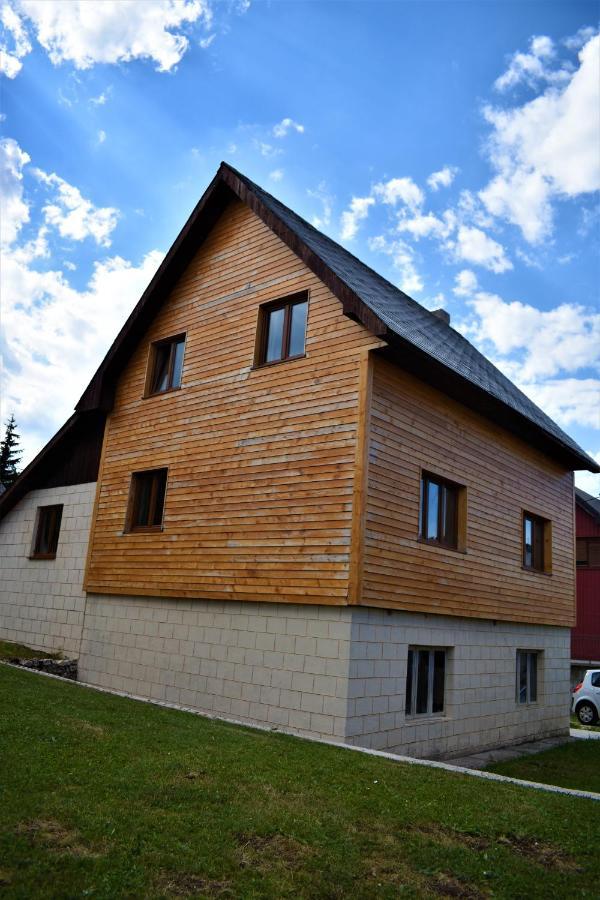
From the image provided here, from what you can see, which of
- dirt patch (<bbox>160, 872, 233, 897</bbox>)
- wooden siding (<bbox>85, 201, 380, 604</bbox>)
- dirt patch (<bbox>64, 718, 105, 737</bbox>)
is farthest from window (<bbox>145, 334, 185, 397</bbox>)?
dirt patch (<bbox>160, 872, 233, 897</bbox>)

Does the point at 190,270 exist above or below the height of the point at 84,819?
above

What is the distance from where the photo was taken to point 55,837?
5.01 metres

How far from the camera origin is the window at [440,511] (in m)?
12.2

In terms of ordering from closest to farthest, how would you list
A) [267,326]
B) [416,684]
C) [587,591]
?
1. [416,684]
2. [267,326]
3. [587,591]

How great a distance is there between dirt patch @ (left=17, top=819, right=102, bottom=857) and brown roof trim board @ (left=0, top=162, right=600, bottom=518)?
24.7ft

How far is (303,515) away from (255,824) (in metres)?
5.82

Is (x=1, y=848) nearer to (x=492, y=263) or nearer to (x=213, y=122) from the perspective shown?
(x=213, y=122)

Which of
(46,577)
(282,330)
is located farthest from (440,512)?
(46,577)

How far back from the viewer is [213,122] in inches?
530

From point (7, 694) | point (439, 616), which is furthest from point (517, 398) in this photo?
point (7, 694)

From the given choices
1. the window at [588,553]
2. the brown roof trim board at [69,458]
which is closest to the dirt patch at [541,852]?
the brown roof trim board at [69,458]

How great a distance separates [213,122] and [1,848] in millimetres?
12416

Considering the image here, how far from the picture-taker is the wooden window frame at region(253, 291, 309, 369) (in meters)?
12.6

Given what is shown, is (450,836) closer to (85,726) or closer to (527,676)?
(85,726)
